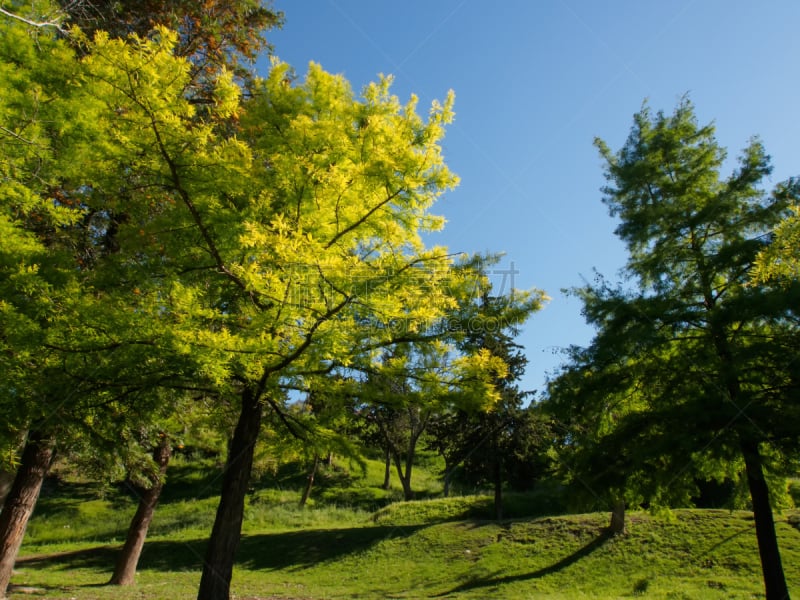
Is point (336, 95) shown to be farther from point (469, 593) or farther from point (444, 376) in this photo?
point (469, 593)

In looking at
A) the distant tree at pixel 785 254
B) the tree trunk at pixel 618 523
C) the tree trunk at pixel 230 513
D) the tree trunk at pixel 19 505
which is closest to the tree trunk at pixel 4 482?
the tree trunk at pixel 19 505

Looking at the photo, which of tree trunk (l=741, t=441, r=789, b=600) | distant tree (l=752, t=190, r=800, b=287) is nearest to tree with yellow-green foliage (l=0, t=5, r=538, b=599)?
distant tree (l=752, t=190, r=800, b=287)

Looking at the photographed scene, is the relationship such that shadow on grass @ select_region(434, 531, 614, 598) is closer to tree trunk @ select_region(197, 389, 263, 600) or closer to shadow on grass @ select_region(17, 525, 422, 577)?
shadow on grass @ select_region(17, 525, 422, 577)

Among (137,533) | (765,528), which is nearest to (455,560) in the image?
(137,533)

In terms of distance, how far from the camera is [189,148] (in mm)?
5113

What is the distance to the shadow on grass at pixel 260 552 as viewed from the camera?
724 inches

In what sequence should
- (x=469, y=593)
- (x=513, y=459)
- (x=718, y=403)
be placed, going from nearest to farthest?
(x=718, y=403) < (x=469, y=593) < (x=513, y=459)

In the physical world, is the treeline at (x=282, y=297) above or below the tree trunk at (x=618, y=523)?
above

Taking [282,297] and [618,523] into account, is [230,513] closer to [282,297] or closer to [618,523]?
[282,297]

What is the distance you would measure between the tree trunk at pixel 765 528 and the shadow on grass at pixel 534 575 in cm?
746

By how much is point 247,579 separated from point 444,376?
45.5 ft

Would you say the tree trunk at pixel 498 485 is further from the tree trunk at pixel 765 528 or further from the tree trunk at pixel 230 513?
the tree trunk at pixel 230 513

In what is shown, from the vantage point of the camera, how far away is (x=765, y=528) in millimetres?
8141

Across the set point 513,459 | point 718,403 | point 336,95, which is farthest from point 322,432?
point 513,459
